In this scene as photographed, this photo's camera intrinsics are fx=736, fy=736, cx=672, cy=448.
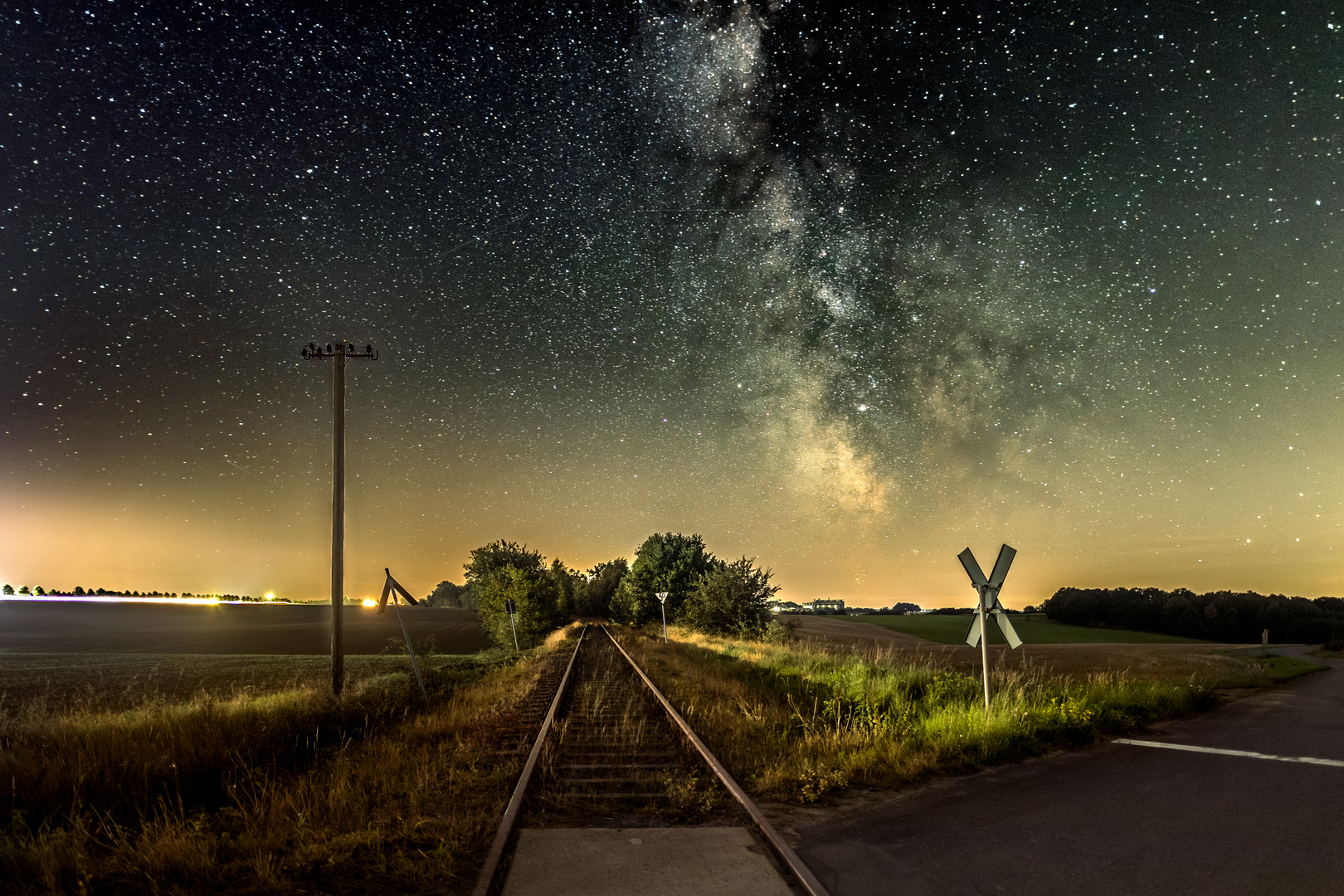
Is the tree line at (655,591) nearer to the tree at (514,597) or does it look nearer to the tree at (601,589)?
the tree at (514,597)

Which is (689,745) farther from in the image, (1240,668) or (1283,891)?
(1240,668)

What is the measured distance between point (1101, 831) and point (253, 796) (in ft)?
24.1

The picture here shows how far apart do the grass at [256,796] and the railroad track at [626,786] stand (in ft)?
1.25

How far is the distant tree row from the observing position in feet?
241

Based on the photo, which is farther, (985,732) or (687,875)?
(985,732)

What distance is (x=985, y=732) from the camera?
9266 mm

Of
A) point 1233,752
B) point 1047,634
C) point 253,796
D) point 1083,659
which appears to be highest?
point 253,796

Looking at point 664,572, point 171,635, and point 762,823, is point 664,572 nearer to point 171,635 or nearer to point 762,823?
point 171,635

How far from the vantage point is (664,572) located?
62.2 meters

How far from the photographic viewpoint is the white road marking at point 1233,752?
9125 millimetres

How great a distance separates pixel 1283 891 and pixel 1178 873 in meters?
0.57

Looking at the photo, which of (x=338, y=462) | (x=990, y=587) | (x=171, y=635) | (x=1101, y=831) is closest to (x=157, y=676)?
(x=338, y=462)

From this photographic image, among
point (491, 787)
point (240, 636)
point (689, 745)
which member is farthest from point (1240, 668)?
point (240, 636)

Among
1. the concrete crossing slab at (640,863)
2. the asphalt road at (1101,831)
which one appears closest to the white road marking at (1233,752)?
the asphalt road at (1101,831)
